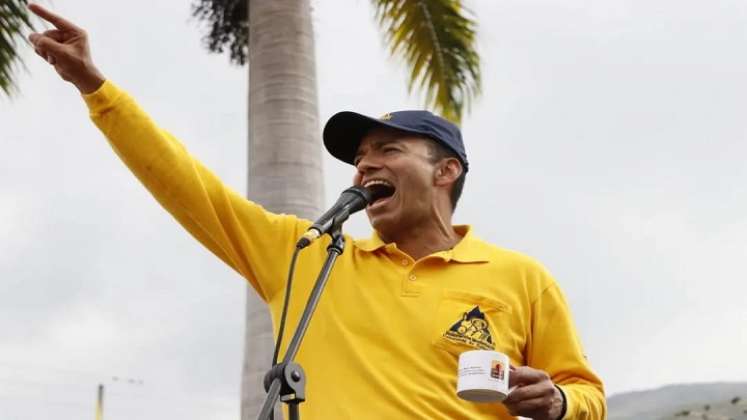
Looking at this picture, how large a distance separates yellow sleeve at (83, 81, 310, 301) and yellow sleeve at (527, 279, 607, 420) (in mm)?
779

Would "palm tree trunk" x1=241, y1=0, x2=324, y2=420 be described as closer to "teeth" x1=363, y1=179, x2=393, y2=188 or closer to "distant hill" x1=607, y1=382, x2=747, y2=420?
"teeth" x1=363, y1=179, x2=393, y2=188

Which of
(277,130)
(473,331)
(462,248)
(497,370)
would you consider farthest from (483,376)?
(277,130)

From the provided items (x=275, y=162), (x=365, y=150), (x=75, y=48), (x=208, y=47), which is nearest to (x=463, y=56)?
(x=208, y=47)

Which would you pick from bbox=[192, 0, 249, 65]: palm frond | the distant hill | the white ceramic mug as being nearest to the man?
the white ceramic mug

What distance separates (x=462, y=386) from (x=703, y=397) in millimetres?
20642

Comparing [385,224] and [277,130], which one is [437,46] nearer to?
[277,130]

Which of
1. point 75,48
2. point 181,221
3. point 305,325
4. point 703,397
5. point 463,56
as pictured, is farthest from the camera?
point 703,397

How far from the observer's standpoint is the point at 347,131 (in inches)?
164

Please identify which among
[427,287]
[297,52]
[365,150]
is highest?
[297,52]

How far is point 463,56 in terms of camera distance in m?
9.94

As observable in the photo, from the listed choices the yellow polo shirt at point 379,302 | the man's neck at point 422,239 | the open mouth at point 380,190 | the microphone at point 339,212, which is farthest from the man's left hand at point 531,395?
the open mouth at point 380,190

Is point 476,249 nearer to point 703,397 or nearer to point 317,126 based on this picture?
point 317,126

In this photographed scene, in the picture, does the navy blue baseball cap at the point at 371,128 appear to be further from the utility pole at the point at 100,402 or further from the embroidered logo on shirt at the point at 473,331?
the utility pole at the point at 100,402

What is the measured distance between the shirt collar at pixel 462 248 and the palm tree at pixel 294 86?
3.13 meters
